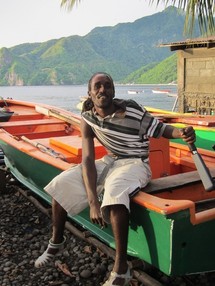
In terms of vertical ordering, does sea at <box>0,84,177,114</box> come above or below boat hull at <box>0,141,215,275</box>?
below

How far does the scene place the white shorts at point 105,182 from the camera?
3.10 m

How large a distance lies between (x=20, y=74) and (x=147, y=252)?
172m

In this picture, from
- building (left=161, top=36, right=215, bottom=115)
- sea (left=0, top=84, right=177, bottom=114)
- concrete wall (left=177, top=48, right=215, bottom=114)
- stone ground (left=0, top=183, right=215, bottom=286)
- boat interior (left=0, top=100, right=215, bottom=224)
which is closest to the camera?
boat interior (left=0, top=100, right=215, bottom=224)

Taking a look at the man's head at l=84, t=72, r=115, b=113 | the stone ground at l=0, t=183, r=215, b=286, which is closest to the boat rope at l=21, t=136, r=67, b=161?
the stone ground at l=0, t=183, r=215, b=286

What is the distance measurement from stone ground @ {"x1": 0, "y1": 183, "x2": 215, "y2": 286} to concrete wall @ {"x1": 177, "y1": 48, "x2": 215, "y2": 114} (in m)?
13.6

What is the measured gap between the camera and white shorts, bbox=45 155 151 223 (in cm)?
310

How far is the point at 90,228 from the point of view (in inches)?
166

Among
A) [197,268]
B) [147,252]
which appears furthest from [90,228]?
[197,268]

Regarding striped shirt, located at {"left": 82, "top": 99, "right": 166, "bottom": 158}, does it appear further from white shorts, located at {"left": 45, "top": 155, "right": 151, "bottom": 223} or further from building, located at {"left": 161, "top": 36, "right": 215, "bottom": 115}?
building, located at {"left": 161, "top": 36, "right": 215, "bottom": 115}

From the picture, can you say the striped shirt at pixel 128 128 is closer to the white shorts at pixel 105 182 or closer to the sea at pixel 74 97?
→ the white shorts at pixel 105 182

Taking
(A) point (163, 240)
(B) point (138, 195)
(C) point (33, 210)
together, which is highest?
(B) point (138, 195)

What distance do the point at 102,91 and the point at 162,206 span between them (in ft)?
3.87

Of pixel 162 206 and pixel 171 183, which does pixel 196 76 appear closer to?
pixel 171 183

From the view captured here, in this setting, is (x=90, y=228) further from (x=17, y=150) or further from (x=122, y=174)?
(x=17, y=150)
